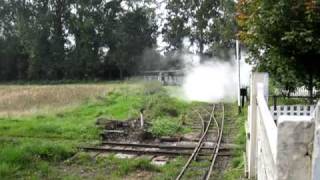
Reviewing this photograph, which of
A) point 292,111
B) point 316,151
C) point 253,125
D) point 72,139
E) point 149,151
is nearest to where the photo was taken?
point 316,151

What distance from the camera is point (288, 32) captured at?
35.1 ft

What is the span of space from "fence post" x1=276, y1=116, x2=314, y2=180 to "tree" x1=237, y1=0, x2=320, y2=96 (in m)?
7.88

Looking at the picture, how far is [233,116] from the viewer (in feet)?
67.8

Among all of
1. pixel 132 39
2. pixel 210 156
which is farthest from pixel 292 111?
pixel 132 39

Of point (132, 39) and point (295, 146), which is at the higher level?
point (132, 39)

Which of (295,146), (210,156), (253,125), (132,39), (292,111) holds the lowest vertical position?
(210,156)

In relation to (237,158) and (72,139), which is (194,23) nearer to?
(72,139)

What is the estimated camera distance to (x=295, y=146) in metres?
2.20

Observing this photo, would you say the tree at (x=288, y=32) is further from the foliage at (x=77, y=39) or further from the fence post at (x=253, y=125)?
the foliage at (x=77, y=39)

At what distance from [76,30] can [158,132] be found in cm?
4616

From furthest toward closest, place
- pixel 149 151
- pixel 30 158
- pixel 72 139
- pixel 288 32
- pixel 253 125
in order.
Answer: pixel 72 139
pixel 149 151
pixel 30 158
pixel 288 32
pixel 253 125

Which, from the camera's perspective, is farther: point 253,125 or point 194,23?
point 194,23

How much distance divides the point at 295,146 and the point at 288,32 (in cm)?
888

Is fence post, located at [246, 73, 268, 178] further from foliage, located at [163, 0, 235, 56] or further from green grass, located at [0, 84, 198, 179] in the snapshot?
foliage, located at [163, 0, 235, 56]
